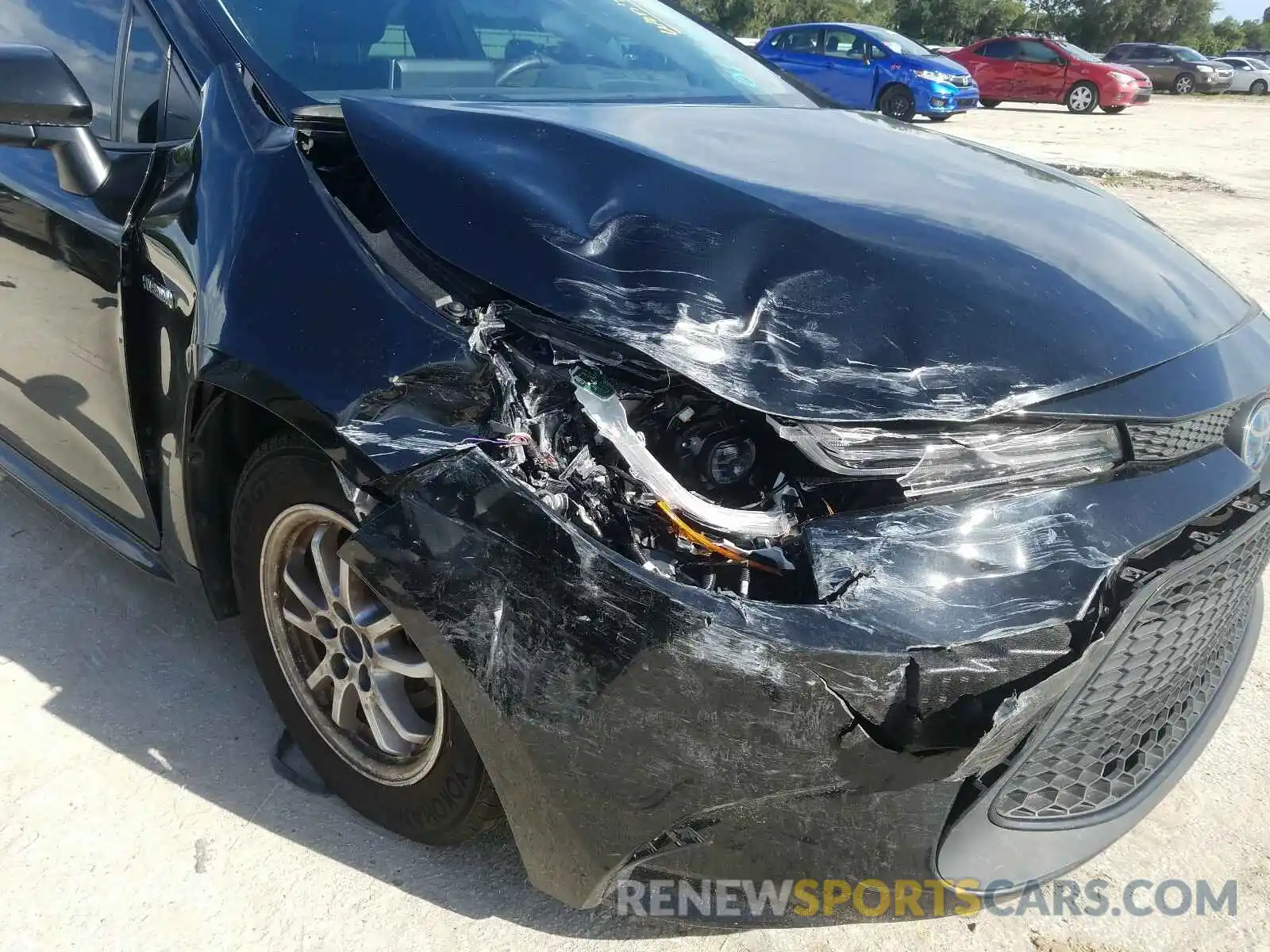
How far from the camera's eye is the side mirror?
2.01m

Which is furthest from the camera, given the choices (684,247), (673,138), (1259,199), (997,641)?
(1259,199)

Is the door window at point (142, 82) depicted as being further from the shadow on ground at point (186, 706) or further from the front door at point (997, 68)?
the front door at point (997, 68)

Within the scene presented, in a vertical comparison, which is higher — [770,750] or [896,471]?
[896,471]

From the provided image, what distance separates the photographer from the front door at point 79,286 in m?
2.17

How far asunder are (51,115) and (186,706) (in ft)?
4.38

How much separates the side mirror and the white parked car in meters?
36.1

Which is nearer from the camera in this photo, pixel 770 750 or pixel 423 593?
pixel 770 750

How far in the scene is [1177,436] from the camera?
5.54ft

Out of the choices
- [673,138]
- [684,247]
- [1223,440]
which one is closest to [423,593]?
[684,247]

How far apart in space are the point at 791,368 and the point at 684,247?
307 mm

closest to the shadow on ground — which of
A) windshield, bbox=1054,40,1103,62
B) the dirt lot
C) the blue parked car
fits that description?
the dirt lot

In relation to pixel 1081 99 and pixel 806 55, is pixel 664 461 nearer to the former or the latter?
pixel 806 55

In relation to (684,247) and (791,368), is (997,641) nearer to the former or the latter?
(791,368)

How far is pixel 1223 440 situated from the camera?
5.79 feet
